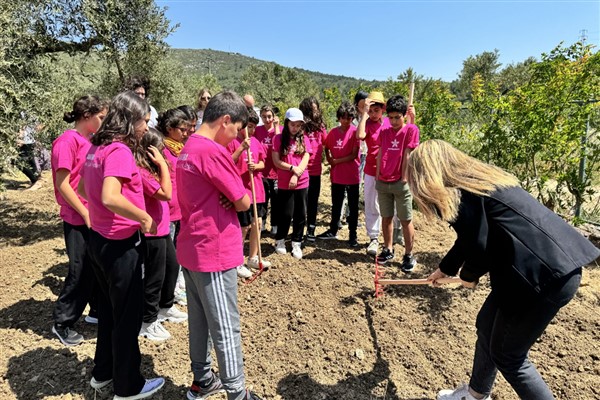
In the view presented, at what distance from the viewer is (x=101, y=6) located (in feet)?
18.8

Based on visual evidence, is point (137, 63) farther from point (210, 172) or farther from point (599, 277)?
point (599, 277)

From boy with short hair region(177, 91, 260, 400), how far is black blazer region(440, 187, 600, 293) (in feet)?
4.19

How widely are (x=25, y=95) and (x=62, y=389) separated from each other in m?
4.11

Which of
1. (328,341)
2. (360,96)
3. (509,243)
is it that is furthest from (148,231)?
(360,96)

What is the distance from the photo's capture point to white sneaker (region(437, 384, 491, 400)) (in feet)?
8.50

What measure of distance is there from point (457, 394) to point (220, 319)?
5.80 ft

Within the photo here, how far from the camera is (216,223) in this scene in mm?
2195

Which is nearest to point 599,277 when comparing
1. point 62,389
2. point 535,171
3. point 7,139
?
point 535,171

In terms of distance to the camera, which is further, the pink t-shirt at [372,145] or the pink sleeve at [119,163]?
the pink t-shirt at [372,145]

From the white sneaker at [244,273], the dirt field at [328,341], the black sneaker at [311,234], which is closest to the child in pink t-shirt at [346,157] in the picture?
the black sneaker at [311,234]

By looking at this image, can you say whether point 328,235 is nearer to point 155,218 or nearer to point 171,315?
point 171,315

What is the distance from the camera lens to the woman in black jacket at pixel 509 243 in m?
1.93

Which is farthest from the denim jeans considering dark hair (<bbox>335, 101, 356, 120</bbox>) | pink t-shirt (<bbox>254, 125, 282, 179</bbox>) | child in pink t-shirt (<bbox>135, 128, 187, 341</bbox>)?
pink t-shirt (<bbox>254, 125, 282, 179</bbox>)

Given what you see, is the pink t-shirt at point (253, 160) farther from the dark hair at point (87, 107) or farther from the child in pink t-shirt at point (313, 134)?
the dark hair at point (87, 107)
